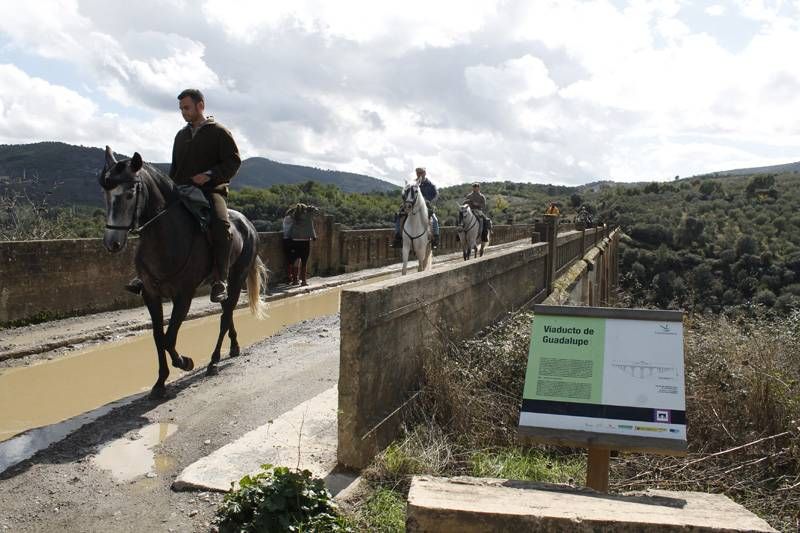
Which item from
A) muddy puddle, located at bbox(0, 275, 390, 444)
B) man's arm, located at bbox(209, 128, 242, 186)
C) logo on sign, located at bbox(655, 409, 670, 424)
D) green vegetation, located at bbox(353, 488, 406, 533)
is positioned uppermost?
man's arm, located at bbox(209, 128, 242, 186)

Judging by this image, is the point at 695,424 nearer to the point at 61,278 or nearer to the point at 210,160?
the point at 210,160

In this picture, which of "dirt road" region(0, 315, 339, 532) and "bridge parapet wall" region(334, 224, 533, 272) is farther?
"bridge parapet wall" region(334, 224, 533, 272)

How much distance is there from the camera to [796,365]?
6703mm

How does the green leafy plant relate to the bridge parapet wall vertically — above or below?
below

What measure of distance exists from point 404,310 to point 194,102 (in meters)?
3.83

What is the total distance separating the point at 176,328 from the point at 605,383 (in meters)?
4.65

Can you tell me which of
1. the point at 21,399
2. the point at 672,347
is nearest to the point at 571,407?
the point at 672,347

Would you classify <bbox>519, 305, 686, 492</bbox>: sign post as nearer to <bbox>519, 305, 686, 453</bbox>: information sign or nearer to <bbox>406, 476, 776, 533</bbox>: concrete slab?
<bbox>519, 305, 686, 453</bbox>: information sign

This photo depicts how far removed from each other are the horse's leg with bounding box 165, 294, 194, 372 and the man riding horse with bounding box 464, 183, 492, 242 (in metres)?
14.5

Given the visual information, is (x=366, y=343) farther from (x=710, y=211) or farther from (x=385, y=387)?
(x=710, y=211)

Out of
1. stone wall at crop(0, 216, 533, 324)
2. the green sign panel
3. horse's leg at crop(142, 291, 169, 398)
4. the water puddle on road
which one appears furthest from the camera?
stone wall at crop(0, 216, 533, 324)

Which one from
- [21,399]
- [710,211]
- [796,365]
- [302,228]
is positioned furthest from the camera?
[710,211]

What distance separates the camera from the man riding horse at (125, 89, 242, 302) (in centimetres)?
730

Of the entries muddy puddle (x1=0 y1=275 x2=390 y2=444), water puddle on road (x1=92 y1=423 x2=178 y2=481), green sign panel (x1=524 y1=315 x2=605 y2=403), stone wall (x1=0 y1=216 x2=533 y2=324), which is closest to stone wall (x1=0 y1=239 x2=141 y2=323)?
stone wall (x1=0 y1=216 x2=533 y2=324)
